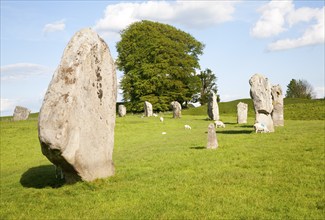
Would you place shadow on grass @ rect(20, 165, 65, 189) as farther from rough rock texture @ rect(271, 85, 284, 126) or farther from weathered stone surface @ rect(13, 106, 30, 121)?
weathered stone surface @ rect(13, 106, 30, 121)

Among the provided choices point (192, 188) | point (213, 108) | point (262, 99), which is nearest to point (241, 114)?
point (213, 108)

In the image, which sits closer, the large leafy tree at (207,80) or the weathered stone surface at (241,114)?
the weathered stone surface at (241,114)

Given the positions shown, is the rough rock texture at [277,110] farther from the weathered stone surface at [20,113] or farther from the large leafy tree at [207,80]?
the large leafy tree at [207,80]

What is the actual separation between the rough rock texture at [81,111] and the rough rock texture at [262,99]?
15638 mm

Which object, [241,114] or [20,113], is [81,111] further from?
[20,113]

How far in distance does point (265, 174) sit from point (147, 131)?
2180cm

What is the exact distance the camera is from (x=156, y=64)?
70.5 metres

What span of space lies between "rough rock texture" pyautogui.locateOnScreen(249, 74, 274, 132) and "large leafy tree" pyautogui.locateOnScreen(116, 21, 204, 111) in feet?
136

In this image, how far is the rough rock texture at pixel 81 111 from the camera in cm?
1182

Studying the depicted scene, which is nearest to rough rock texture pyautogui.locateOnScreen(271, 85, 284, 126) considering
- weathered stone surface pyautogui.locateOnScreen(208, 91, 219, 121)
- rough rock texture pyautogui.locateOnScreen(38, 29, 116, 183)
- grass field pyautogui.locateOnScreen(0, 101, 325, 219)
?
weathered stone surface pyautogui.locateOnScreen(208, 91, 219, 121)

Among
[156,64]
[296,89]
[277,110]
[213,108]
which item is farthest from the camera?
[296,89]

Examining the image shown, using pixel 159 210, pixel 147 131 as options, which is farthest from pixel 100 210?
pixel 147 131

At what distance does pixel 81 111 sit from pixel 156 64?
58420 mm

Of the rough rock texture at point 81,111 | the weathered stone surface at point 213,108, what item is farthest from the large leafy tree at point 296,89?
the rough rock texture at point 81,111
